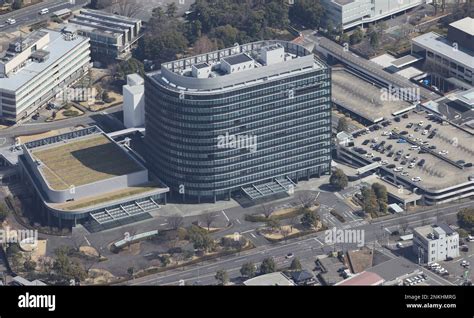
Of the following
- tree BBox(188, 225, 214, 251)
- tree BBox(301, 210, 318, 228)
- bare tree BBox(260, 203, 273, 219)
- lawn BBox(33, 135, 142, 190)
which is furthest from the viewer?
lawn BBox(33, 135, 142, 190)

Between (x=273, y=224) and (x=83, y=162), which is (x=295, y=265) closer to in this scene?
(x=273, y=224)

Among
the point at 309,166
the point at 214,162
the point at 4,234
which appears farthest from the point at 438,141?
the point at 4,234

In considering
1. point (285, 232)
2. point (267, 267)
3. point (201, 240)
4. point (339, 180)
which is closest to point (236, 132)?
point (285, 232)

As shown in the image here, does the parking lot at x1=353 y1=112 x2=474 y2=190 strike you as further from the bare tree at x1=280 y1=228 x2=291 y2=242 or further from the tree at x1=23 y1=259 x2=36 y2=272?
the tree at x1=23 y1=259 x2=36 y2=272

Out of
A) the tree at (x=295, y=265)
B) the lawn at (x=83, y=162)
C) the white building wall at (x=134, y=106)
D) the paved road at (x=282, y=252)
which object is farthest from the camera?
the white building wall at (x=134, y=106)

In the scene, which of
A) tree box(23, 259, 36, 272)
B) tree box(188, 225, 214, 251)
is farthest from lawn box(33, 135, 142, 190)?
tree box(188, 225, 214, 251)

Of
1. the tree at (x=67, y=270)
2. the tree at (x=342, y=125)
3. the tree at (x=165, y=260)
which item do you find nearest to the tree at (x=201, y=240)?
the tree at (x=165, y=260)

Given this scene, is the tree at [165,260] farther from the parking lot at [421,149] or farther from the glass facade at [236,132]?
the parking lot at [421,149]
